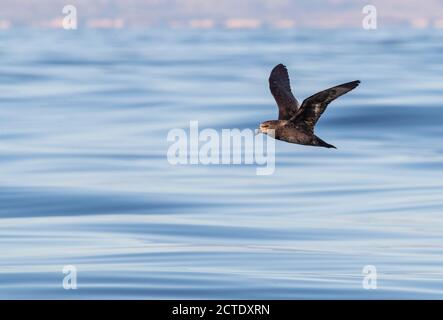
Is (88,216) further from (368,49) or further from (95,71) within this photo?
(368,49)

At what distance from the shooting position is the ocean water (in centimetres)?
1800

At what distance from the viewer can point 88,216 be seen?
22938 millimetres

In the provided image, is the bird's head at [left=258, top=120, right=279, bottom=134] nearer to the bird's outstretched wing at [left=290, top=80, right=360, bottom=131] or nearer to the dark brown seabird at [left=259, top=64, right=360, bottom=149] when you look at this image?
the dark brown seabird at [left=259, top=64, right=360, bottom=149]

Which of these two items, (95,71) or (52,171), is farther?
(95,71)

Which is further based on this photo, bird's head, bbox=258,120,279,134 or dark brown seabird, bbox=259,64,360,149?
bird's head, bbox=258,120,279,134

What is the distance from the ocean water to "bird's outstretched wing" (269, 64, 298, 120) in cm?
207

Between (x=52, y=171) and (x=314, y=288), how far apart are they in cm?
1184

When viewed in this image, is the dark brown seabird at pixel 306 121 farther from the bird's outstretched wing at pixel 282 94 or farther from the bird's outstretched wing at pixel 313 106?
the bird's outstretched wing at pixel 282 94

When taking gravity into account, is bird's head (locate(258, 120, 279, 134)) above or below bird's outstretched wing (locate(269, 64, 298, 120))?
below

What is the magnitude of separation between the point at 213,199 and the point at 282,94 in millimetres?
6784

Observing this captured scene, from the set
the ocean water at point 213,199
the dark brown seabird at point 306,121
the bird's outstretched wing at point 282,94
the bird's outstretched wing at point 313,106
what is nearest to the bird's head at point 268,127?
the dark brown seabird at point 306,121

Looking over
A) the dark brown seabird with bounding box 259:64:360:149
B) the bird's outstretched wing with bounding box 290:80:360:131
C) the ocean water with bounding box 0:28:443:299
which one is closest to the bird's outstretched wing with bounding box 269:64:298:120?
the dark brown seabird with bounding box 259:64:360:149

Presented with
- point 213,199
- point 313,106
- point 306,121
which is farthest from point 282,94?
point 213,199

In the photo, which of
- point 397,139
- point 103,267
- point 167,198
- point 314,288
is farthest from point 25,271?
point 397,139
